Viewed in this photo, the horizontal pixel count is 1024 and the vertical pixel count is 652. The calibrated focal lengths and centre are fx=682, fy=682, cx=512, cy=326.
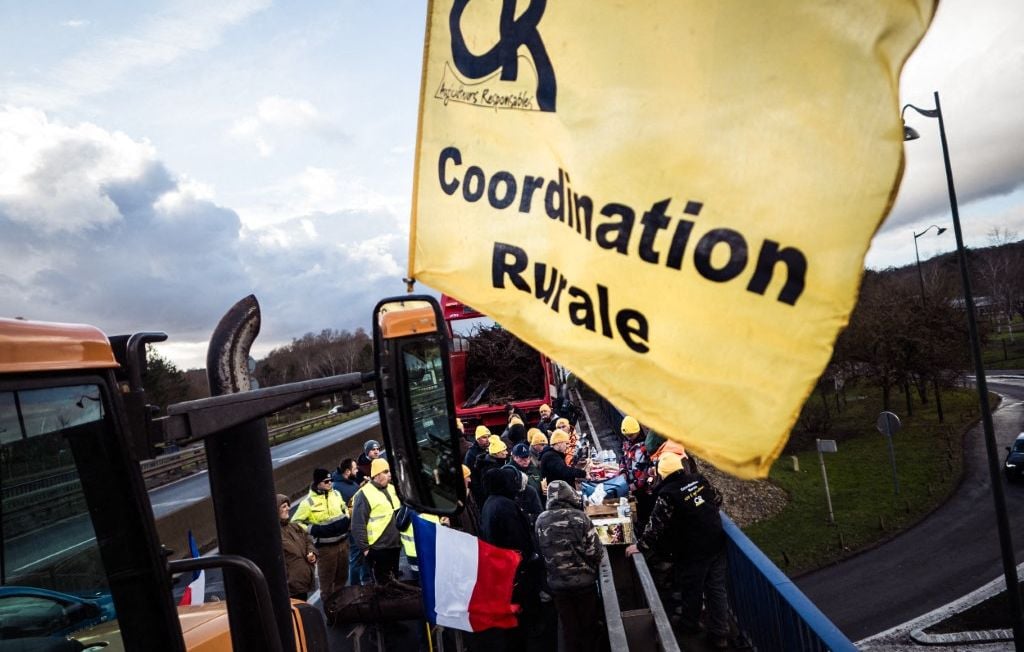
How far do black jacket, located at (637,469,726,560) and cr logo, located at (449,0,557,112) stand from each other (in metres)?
4.56

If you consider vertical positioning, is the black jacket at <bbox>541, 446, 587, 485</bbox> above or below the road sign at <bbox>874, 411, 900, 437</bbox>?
above

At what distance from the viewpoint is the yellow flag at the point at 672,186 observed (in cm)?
166

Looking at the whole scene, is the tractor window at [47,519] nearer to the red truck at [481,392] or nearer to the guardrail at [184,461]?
the guardrail at [184,461]

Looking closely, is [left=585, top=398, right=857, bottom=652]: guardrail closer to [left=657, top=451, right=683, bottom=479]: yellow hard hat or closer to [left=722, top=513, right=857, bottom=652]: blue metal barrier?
[left=722, top=513, right=857, bottom=652]: blue metal barrier

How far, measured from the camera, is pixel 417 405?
90.1 inches

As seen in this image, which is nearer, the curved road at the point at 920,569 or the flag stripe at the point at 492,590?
the flag stripe at the point at 492,590

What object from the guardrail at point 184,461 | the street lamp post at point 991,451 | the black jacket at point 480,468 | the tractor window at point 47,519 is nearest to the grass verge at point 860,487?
the street lamp post at point 991,451

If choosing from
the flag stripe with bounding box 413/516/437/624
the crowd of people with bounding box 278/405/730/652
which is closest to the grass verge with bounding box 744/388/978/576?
the crowd of people with bounding box 278/405/730/652

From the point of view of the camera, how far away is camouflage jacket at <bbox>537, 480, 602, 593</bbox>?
5.54 meters

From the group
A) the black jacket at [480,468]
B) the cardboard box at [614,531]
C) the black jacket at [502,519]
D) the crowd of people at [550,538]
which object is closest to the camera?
the crowd of people at [550,538]

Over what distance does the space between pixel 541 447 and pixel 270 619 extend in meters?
7.90

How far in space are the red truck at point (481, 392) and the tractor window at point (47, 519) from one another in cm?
1474

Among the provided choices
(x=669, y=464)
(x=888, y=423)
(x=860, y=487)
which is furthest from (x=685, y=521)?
(x=860, y=487)

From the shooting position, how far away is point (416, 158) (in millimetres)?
2354
